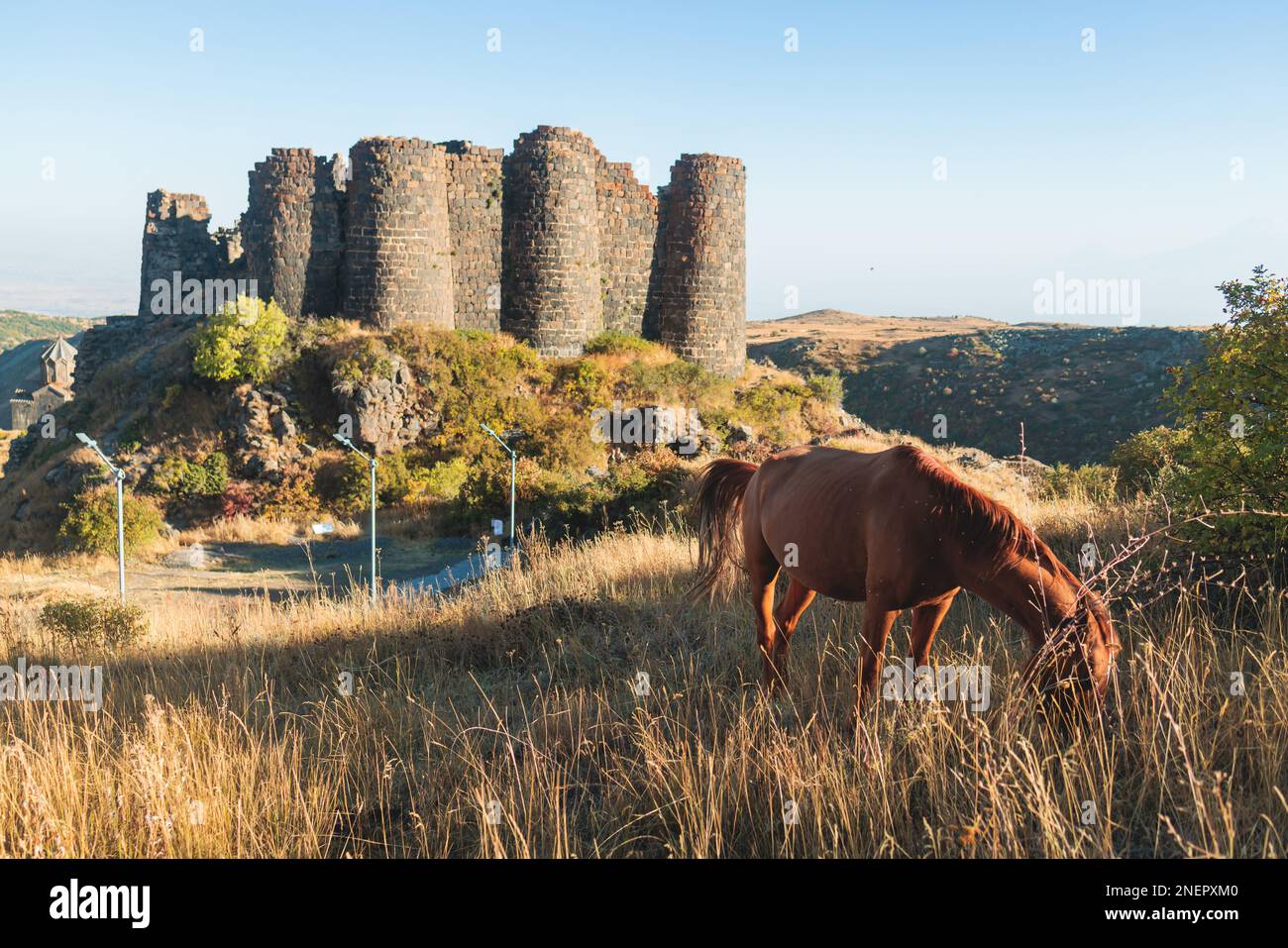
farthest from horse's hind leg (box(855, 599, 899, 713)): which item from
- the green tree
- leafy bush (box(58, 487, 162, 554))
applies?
leafy bush (box(58, 487, 162, 554))

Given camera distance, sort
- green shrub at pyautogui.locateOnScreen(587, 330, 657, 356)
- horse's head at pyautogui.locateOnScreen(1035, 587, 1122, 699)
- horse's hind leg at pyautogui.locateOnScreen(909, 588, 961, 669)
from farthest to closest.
Answer: green shrub at pyautogui.locateOnScreen(587, 330, 657, 356)
horse's hind leg at pyautogui.locateOnScreen(909, 588, 961, 669)
horse's head at pyautogui.locateOnScreen(1035, 587, 1122, 699)

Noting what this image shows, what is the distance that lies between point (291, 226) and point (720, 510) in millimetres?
30349

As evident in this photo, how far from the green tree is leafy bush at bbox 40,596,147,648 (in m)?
10.9

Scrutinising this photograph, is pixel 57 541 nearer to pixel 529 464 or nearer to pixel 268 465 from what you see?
pixel 268 465

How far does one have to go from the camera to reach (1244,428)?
7633mm

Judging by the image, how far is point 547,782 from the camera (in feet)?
16.9

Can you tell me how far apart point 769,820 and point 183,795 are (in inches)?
114

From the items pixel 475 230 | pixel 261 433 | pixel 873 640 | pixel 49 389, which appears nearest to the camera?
pixel 873 640

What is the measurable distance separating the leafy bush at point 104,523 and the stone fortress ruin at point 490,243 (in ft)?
28.7

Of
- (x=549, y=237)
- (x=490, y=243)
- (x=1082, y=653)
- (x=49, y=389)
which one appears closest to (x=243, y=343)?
(x=490, y=243)

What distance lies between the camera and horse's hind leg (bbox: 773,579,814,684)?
20.9ft

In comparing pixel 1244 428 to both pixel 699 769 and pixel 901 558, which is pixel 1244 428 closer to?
pixel 901 558

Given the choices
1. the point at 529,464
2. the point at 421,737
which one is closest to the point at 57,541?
the point at 529,464

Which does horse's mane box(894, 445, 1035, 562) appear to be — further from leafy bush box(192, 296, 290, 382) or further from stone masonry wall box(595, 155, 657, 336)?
stone masonry wall box(595, 155, 657, 336)
